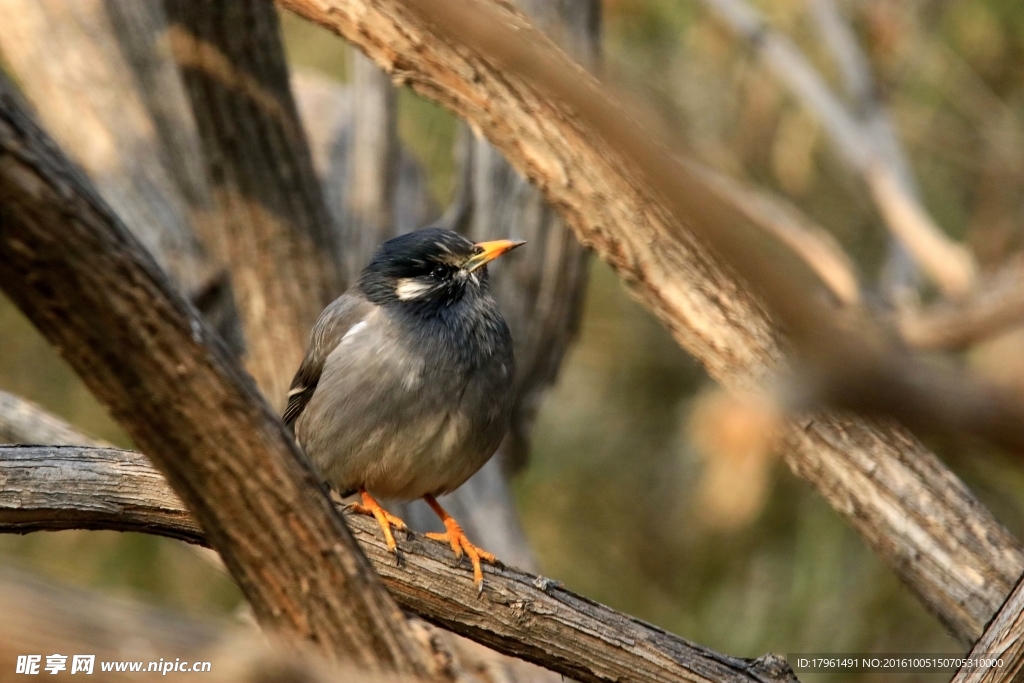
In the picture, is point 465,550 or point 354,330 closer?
point 465,550

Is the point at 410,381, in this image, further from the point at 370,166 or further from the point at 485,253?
the point at 370,166

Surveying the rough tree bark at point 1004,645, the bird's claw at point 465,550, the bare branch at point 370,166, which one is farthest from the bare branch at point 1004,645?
the bare branch at point 370,166

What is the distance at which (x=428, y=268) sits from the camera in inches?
184

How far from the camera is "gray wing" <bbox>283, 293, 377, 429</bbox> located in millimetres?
4531

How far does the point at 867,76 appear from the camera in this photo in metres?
8.02

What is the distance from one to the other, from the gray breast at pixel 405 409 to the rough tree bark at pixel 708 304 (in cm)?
73

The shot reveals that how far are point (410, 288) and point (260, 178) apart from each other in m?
1.29

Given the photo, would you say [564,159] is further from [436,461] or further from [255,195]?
[255,195]

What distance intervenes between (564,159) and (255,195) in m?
2.07

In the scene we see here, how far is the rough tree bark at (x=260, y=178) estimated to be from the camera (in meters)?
5.15

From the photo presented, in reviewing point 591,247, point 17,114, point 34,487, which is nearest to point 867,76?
point 591,247

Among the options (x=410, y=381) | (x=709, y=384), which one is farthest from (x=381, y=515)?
(x=709, y=384)

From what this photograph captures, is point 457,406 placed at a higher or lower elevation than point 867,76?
lower

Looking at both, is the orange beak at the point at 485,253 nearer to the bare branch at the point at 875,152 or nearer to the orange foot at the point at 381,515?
the orange foot at the point at 381,515
